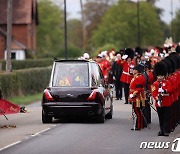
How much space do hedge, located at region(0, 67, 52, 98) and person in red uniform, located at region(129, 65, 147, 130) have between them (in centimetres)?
1339

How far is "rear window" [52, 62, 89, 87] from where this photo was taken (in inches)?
946

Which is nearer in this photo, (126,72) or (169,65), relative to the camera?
(169,65)

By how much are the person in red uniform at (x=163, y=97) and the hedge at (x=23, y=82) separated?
1514cm

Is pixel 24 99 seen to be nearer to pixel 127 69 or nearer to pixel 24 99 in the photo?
pixel 24 99

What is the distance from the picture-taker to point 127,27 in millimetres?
115375

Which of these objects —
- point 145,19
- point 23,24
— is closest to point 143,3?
point 145,19

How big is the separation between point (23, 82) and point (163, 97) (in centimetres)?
1986

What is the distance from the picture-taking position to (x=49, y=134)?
20.9 metres

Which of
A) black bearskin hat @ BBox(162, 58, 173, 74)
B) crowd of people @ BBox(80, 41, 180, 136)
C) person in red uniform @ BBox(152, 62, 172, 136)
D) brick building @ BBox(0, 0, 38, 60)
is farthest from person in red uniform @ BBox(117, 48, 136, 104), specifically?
brick building @ BBox(0, 0, 38, 60)

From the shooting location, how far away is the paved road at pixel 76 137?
57.4 feet

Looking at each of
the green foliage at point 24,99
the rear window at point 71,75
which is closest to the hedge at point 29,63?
the green foliage at point 24,99

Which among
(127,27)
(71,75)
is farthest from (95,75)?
(127,27)

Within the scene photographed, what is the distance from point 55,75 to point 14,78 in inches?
537

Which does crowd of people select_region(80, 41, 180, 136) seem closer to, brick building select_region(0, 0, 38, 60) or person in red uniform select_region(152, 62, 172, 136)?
person in red uniform select_region(152, 62, 172, 136)
